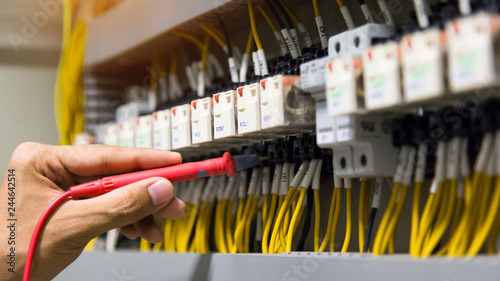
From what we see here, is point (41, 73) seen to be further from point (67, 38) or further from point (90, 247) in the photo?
point (90, 247)

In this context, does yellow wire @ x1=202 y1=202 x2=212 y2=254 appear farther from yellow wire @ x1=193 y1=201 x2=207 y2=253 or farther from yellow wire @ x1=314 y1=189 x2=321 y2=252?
yellow wire @ x1=314 y1=189 x2=321 y2=252

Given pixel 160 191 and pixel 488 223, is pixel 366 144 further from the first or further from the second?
pixel 160 191

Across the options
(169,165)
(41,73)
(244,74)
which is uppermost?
(41,73)

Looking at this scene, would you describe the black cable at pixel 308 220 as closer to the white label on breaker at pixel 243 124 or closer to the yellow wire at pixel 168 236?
the white label on breaker at pixel 243 124

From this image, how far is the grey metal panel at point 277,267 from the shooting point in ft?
1.85

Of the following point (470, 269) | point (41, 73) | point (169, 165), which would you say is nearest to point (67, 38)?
point (41, 73)

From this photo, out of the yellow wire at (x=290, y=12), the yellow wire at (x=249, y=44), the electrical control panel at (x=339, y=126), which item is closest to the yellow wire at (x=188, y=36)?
the electrical control panel at (x=339, y=126)

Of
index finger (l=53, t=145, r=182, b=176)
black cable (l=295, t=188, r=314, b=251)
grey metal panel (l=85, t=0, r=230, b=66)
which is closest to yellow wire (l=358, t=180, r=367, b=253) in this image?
black cable (l=295, t=188, r=314, b=251)

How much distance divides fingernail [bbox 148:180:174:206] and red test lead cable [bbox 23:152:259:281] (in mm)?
31

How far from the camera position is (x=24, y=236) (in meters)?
0.85

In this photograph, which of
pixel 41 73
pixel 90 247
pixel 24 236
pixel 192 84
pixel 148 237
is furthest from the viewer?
pixel 41 73

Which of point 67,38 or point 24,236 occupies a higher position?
point 67,38

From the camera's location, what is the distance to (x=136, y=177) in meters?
0.81

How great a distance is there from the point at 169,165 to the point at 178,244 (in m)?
0.26
